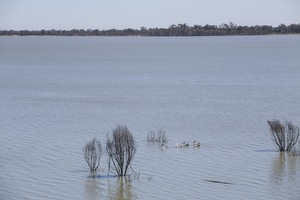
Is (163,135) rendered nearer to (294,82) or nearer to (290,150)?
(290,150)

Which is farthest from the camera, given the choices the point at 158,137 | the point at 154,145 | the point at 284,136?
the point at 158,137

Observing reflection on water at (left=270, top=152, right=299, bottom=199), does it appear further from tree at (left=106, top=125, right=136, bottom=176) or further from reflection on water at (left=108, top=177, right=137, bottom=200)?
tree at (left=106, top=125, right=136, bottom=176)

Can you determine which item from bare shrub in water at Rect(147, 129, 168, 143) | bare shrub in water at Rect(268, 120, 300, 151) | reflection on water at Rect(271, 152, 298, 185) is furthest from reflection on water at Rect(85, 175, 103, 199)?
bare shrub in water at Rect(268, 120, 300, 151)

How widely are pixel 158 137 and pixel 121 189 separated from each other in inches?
273

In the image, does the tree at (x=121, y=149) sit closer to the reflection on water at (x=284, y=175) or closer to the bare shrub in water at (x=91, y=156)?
the bare shrub in water at (x=91, y=156)

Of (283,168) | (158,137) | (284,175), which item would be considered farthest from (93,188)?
(158,137)

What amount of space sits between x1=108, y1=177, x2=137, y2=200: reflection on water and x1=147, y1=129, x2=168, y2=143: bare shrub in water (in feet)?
18.3

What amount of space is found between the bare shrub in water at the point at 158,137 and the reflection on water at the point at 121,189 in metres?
5.57

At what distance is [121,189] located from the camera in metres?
19.0

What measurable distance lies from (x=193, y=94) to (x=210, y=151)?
2080 centimetres

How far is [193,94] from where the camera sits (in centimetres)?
4441

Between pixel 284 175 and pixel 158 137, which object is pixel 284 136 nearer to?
pixel 284 175

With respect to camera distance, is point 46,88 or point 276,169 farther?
point 46,88

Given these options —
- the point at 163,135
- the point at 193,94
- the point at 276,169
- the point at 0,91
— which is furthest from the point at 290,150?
the point at 0,91
